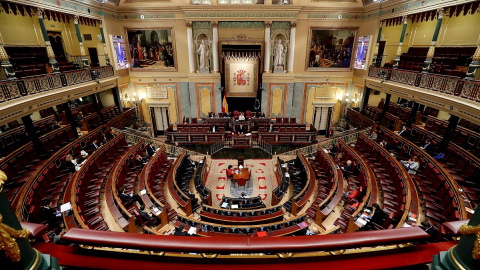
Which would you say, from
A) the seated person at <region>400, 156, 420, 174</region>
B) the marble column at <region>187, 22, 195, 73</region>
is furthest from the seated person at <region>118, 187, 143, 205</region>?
the seated person at <region>400, 156, 420, 174</region>

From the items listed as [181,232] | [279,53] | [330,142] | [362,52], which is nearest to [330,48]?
[362,52]

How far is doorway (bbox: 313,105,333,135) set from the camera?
18.0 meters

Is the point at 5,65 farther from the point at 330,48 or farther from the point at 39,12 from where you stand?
the point at 330,48

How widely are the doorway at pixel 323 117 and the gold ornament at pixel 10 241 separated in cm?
1825

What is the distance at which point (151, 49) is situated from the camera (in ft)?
54.3

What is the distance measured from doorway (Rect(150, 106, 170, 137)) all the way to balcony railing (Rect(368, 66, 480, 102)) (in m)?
15.6

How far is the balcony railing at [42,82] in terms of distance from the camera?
336 inches

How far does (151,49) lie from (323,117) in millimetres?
14462

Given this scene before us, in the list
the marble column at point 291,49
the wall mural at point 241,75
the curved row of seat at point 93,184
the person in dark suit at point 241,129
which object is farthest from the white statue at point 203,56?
the curved row of seat at point 93,184

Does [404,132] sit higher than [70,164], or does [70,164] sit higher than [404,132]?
[404,132]

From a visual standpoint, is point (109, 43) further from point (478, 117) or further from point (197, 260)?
point (478, 117)

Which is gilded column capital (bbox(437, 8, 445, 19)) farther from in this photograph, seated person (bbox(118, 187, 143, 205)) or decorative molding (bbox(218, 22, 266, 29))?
seated person (bbox(118, 187, 143, 205))

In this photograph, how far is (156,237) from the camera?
1972 millimetres

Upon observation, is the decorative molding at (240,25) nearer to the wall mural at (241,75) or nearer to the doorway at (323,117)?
the wall mural at (241,75)
